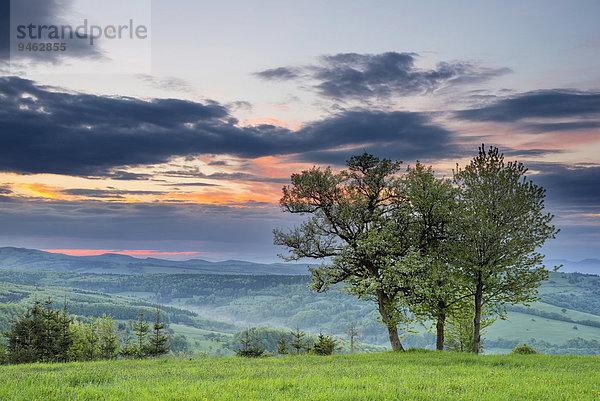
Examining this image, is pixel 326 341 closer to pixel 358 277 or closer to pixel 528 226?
pixel 358 277

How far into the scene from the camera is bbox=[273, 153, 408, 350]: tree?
35.2 meters

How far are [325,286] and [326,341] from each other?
11.2 m

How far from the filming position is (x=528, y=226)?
97.9 ft

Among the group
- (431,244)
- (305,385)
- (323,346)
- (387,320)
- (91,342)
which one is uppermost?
(431,244)

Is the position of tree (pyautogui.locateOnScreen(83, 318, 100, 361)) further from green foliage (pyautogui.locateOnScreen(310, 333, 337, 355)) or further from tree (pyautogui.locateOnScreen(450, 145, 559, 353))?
tree (pyautogui.locateOnScreen(450, 145, 559, 353))

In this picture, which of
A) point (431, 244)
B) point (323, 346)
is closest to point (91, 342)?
point (323, 346)

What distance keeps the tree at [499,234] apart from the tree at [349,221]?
18.7 feet

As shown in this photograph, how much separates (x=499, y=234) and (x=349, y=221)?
1240 cm

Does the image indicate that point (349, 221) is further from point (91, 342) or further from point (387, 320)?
point (91, 342)

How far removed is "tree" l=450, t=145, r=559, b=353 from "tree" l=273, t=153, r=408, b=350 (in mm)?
5710

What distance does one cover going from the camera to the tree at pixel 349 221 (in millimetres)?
35188

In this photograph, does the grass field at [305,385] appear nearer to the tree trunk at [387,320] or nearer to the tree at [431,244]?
the tree at [431,244]

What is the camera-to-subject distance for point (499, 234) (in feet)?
96.6

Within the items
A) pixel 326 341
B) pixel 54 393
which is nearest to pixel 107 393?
pixel 54 393
